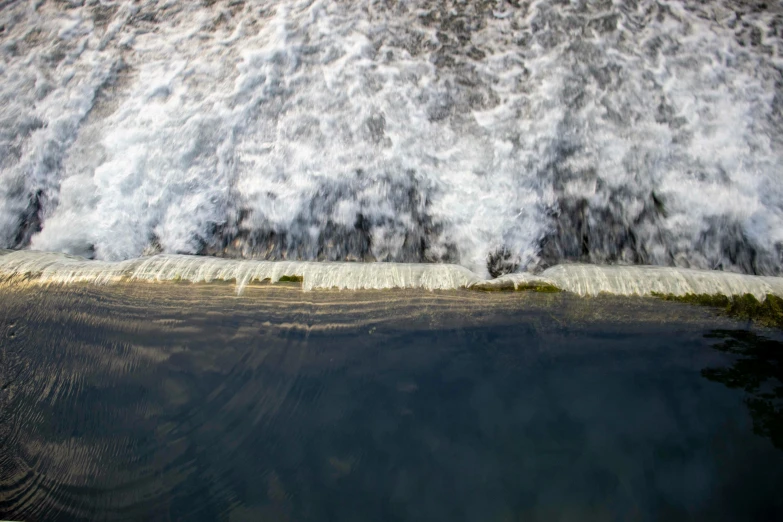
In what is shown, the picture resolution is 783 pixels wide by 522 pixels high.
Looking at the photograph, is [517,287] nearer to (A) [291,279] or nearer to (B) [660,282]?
(B) [660,282]

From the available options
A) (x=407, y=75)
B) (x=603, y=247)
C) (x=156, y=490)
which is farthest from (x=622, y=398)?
(x=407, y=75)

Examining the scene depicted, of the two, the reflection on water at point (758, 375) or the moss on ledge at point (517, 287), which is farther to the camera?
the moss on ledge at point (517, 287)

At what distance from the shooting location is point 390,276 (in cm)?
163

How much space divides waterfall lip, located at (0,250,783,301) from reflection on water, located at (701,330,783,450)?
16 centimetres

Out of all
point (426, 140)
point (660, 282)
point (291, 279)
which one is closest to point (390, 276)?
point (291, 279)

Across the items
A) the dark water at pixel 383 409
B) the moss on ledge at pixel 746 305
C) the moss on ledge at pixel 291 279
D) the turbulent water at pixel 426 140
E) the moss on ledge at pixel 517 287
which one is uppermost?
the turbulent water at pixel 426 140

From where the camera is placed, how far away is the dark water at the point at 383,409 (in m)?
1.20

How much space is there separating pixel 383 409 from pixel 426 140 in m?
1.29

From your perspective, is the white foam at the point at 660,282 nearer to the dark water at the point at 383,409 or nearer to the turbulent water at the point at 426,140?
the dark water at the point at 383,409

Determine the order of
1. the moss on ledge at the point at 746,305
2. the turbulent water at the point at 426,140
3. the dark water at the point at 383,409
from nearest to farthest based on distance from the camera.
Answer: the dark water at the point at 383,409
the moss on ledge at the point at 746,305
the turbulent water at the point at 426,140

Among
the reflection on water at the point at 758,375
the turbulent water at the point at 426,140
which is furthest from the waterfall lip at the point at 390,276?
the turbulent water at the point at 426,140

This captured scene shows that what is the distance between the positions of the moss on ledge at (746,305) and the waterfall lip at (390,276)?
0.02 m

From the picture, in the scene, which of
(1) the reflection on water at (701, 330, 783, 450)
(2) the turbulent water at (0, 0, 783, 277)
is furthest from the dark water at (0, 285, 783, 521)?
(2) the turbulent water at (0, 0, 783, 277)

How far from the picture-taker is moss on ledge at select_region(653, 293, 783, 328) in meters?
1.48
